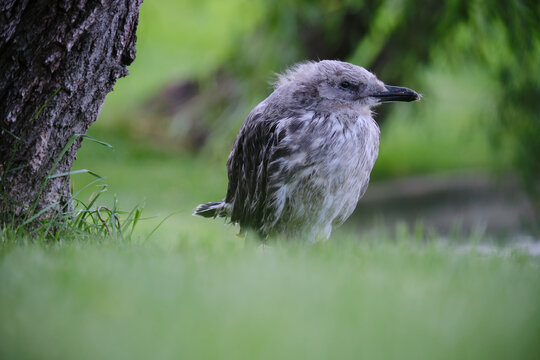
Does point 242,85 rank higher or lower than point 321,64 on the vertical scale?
higher

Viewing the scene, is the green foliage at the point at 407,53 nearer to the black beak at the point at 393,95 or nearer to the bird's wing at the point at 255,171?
the black beak at the point at 393,95

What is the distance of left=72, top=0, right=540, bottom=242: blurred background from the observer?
7.63 m

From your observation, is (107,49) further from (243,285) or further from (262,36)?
(262,36)

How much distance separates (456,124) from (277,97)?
41.7 ft

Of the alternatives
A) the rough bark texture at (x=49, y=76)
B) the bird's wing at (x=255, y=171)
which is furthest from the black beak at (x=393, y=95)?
the rough bark texture at (x=49, y=76)

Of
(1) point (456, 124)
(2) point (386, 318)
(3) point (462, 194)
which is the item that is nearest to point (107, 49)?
(2) point (386, 318)

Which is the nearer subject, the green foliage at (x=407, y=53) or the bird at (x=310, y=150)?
the bird at (x=310, y=150)

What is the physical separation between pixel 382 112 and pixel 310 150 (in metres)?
6.29

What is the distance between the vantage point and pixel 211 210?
479cm

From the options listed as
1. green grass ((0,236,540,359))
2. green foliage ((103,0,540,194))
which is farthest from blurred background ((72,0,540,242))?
green grass ((0,236,540,359))

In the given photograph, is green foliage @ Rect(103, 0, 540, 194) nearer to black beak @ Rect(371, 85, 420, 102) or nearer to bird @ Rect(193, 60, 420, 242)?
black beak @ Rect(371, 85, 420, 102)

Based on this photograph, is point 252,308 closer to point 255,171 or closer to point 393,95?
point 255,171

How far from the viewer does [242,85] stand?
9250 millimetres

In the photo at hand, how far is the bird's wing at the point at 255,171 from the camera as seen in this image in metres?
4.16
